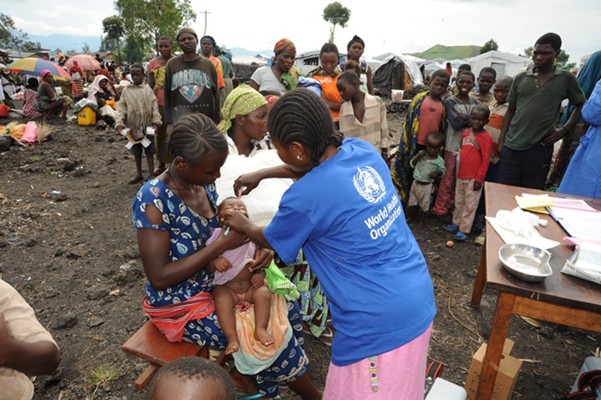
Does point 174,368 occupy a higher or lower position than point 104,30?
lower

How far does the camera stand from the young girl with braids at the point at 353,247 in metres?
1.40

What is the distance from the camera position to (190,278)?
1.97 metres

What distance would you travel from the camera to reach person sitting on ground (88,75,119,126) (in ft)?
35.2

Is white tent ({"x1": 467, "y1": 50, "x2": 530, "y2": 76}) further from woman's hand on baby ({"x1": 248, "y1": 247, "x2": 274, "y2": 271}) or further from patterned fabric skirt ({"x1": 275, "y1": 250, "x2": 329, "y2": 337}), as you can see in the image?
woman's hand on baby ({"x1": 248, "y1": 247, "x2": 274, "y2": 271})

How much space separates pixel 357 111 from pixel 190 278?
9.67ft

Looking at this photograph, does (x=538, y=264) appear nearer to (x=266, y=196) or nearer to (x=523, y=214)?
(x=523, y=214)

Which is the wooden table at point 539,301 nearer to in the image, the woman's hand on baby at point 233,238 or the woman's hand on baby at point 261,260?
the woman's hand on baby at point 261,260

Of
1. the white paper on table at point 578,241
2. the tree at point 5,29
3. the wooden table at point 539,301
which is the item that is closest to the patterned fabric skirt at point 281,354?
the wooden table at point 539,301

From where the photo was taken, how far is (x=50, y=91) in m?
10.9

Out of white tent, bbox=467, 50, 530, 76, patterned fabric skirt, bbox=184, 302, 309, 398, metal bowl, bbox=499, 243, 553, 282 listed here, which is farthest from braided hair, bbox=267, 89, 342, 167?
white tent, bbox=467, 50, 530, 76

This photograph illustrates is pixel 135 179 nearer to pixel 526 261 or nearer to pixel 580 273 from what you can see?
pixel 526 261

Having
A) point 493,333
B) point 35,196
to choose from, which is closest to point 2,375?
point 493,333

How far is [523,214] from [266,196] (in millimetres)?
1711

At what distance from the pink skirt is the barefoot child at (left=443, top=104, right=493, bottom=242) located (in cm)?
347
